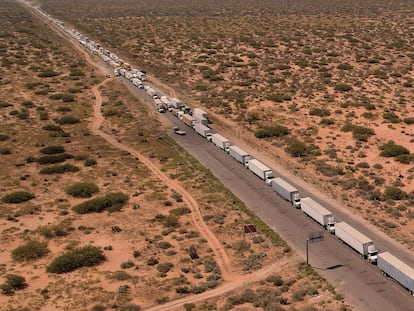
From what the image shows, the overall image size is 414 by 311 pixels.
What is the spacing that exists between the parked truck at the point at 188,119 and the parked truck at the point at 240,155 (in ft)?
53.1

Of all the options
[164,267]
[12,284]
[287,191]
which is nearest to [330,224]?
[287,191]

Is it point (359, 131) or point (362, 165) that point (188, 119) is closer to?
point (359, 131)

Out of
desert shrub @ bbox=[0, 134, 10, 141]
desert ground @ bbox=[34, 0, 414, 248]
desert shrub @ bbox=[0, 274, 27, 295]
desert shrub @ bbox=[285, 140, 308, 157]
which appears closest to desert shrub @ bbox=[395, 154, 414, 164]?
desert ground @ bbox=[34, 0, 414, 248]

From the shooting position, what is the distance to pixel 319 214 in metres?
48.8

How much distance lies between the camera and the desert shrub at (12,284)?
40.2 meters

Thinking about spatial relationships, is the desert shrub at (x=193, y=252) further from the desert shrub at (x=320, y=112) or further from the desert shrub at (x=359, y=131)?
the desert shrub at (x=320, y=112)

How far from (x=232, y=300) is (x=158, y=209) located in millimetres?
19983

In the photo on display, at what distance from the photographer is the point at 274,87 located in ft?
349

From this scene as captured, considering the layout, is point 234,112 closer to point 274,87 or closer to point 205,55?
point 274,87

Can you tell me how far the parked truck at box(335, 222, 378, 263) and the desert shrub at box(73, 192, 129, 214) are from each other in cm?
2631

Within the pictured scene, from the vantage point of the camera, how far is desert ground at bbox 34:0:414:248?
206 ft

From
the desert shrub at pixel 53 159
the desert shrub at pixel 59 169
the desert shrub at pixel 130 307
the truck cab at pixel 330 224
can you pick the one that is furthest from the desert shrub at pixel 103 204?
the truck cab at pixel 330 224

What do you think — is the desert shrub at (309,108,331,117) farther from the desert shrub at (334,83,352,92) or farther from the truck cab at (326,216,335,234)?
the truck cab at (326,216,335,234)

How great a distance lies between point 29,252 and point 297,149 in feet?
141
